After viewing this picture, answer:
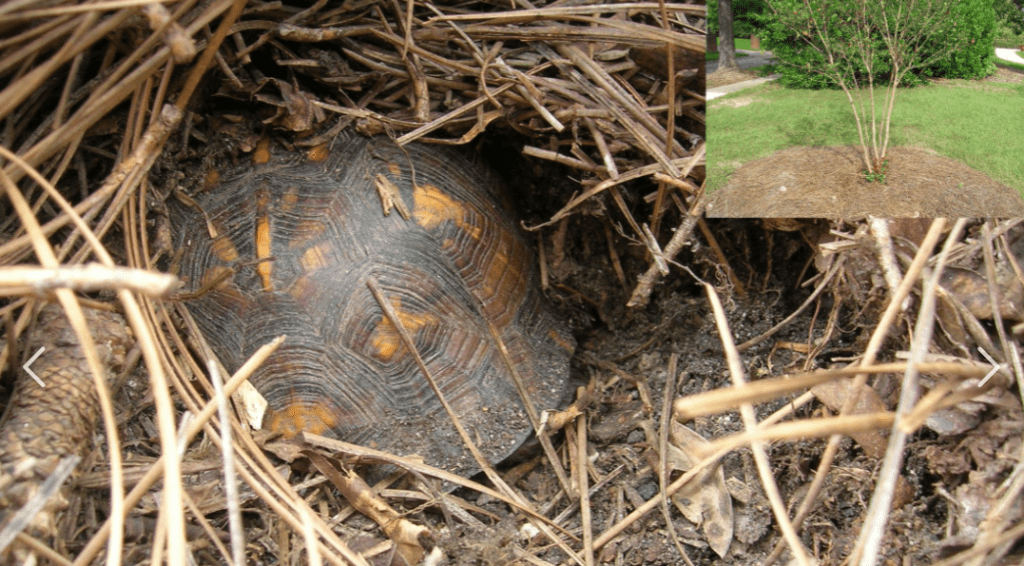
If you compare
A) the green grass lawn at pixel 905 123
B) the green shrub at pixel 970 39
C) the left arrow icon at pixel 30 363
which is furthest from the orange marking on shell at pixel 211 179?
the green shrub at pixel 970 39

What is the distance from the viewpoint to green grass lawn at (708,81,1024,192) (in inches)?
64.4

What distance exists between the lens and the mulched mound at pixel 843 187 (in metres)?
1.57

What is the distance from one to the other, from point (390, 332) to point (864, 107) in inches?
54.8

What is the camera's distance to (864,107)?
1.72m

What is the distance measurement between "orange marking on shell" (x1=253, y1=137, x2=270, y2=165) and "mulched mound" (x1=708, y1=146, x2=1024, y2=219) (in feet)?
3.94

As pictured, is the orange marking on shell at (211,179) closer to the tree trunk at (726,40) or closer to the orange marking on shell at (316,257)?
the orange marking on shell at (316,257)

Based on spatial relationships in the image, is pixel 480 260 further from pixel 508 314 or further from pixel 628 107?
pixel 628 107

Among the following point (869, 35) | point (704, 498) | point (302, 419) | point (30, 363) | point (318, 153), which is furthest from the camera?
point (318, 153)

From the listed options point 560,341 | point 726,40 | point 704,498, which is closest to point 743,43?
point 726,40

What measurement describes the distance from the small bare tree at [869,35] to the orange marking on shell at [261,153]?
136 centimetres

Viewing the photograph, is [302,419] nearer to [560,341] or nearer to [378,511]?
[378,511]

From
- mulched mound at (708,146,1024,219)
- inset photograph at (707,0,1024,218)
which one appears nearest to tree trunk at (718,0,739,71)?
inset photograph at (707,0,1024,218)

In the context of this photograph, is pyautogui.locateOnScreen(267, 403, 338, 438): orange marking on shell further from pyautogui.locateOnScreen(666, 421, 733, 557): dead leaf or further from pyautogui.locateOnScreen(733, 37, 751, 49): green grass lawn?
pyautogui.locateOnScreen(733, 37, 751, 49): green grass lawn

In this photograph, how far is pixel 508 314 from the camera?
79.4 inches
